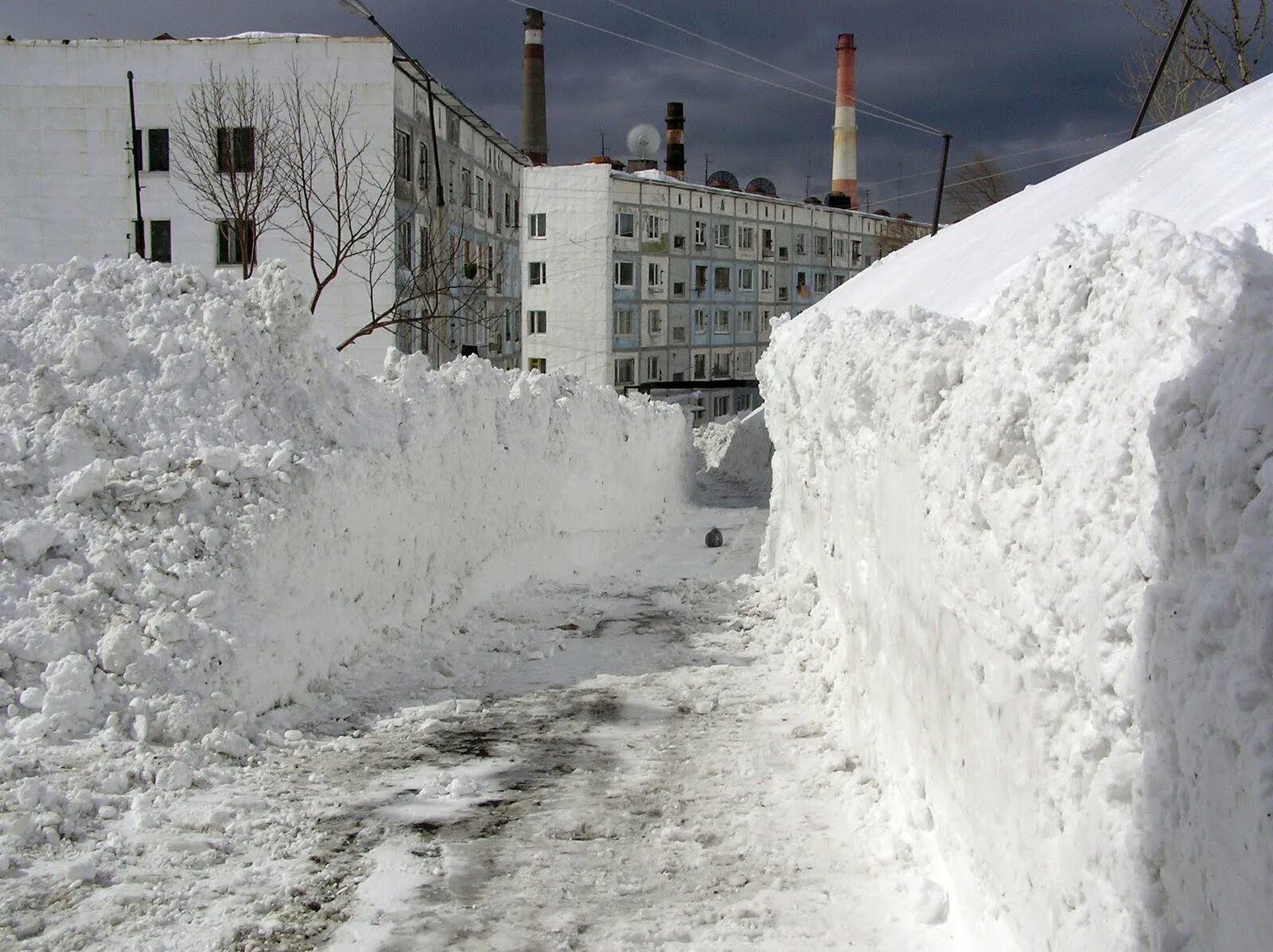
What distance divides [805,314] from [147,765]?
10.2 meters

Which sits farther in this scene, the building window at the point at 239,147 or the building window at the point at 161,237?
the building window at the point at 161,237

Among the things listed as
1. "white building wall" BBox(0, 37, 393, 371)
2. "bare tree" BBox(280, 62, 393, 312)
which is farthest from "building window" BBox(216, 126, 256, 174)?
"white building wall" BBox(0, 37, 393, 371)

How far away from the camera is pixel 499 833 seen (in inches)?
246

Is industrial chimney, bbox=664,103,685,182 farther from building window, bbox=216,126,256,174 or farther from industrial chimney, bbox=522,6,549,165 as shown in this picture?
building window, bbox=216,126,256,174

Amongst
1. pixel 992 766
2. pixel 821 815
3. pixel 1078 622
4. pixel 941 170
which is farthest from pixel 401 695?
pixel 941 170

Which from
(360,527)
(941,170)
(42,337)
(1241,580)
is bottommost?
(360,527)

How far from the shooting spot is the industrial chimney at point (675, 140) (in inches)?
2263

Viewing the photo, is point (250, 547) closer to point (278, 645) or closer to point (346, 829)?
point (278, 645)

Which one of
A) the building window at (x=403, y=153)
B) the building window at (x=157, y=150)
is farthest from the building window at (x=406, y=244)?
the building window at (x=157, y=150)

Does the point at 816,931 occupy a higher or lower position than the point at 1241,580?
lower

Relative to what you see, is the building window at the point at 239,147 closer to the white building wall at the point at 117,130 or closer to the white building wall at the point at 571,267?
the white building wall at the point at 117,130

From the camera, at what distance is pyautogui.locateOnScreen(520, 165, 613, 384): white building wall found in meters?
44.8

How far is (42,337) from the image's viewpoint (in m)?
9.42

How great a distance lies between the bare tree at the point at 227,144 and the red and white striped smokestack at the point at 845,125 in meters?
40.9
